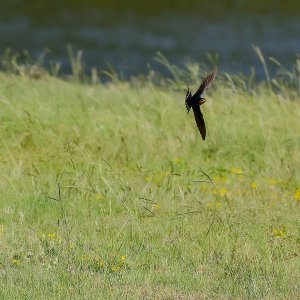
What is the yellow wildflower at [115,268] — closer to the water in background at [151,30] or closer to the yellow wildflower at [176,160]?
the yellow wildflower at [176,160]

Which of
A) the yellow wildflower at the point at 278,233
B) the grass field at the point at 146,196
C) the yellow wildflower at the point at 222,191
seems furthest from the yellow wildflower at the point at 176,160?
the yellow wildflower at the point at 278,233

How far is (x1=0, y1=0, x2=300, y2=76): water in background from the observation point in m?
17.5

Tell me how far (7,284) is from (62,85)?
5810 mm

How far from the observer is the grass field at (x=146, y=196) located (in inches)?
176

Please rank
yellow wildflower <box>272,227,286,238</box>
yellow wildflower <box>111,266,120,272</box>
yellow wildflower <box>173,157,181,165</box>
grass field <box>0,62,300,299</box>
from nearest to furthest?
grass field <box>0,62,300,299</box>, yellow wildflower <box>111,266,120,272</box>, yellow wildflower <box>272,227,286,238</box>, yellow wildflower <box>173,157,181,165</box>

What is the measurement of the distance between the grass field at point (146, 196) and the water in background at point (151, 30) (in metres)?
7.39

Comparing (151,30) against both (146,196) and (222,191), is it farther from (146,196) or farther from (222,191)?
(146,196)

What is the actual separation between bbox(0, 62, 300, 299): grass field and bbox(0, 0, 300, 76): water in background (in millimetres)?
7391

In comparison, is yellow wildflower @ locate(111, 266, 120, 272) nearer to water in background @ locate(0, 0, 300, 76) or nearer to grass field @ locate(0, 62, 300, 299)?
grass field @ locate(0, 62, 300, 299)

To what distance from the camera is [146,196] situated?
235 inches

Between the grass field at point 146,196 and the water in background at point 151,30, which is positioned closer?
the grass field at point 146,196

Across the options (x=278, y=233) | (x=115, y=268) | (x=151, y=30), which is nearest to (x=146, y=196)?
(x=278, y=233)

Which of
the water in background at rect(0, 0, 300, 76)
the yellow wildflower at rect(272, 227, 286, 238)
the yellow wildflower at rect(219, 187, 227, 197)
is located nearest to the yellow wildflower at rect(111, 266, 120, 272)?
the yellow wildflower at rect(272, 227, 286, 238)

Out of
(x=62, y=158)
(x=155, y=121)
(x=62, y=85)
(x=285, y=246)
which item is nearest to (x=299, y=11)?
(x=62, y=85)
